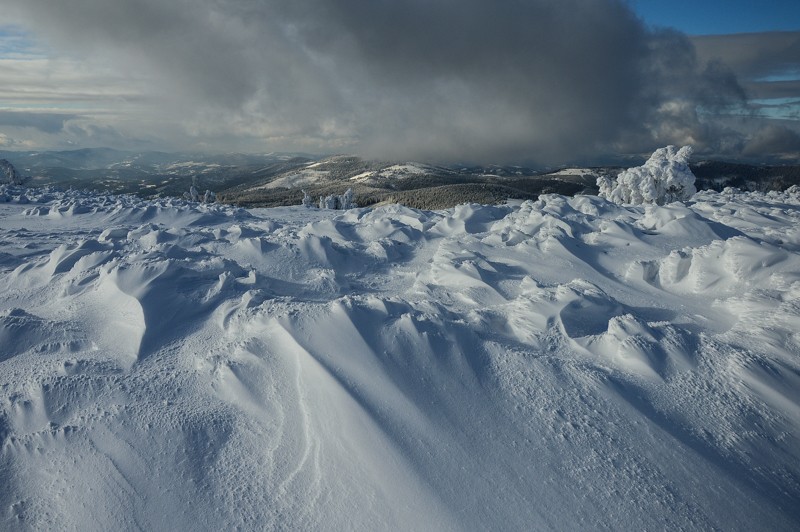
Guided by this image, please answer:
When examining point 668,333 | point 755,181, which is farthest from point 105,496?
point 755,181

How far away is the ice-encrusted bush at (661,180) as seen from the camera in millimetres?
40656

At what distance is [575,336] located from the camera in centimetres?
939

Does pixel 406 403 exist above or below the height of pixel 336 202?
above

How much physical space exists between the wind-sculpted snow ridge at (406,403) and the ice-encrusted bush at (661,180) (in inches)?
1343

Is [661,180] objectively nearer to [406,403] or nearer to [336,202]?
[406,403]

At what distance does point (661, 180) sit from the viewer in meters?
41.9

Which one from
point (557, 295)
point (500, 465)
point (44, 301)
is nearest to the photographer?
point (500, 465)

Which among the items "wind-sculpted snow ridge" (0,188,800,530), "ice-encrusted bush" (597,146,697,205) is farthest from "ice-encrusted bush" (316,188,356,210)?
"wind-sculpted snow ridge" (0,188,800,530)

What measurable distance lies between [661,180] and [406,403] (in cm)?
4508

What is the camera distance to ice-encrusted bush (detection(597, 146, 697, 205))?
40656 millimetres

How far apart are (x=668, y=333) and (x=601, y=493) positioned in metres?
4.37

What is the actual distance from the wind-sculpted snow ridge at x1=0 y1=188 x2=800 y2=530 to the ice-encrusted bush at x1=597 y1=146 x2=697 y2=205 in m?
34.1

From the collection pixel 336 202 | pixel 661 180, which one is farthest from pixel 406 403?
pixel 336 202

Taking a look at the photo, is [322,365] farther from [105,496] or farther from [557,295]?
[557,295]
